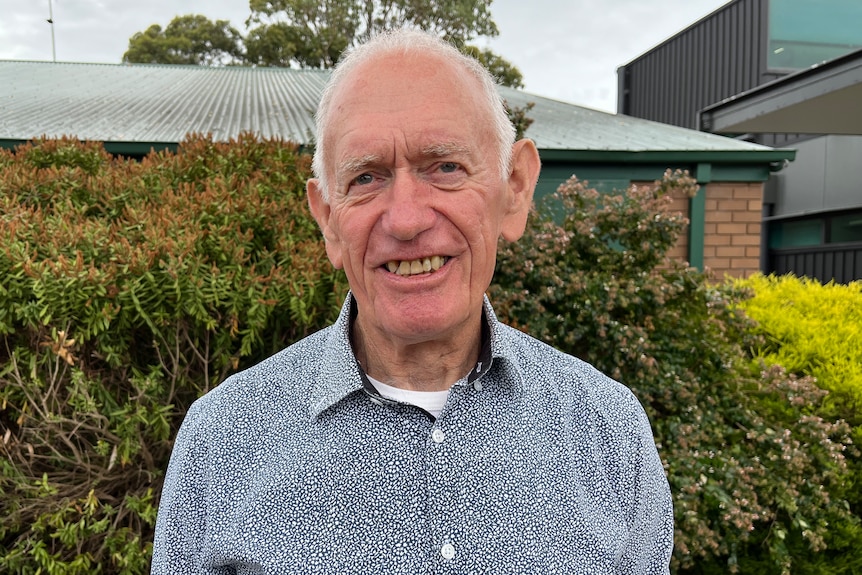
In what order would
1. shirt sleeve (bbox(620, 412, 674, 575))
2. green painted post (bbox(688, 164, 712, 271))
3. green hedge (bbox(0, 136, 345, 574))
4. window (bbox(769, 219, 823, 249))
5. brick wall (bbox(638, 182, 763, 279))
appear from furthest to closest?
1. window (bbox(769, 219, 823, 249))
2. brick wall (bbox(638, 182, 763, 279))
3. green painted post (bbox(688, 164, 712, 271))
4. green hedge (bbox(0, 136, 345, 574))
5. shirt sleeve (bbox(620, 412, 674, 575))

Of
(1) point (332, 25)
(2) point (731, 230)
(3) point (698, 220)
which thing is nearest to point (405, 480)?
(3) point (698, 220)

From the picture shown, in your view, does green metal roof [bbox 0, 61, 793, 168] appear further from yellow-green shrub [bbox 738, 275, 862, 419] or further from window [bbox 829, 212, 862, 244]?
window [bbox 829, 212, 862, 244]

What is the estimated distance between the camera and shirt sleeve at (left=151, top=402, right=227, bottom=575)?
4.73ft

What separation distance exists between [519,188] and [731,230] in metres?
6.64

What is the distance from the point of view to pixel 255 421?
1505 millimetres

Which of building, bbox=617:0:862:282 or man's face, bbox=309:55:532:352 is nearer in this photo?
man's face, bbox=309:55:532:352

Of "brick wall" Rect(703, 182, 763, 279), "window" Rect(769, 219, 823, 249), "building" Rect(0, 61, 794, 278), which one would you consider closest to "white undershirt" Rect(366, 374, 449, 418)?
"building" Rect(0, 61, 794, 278)

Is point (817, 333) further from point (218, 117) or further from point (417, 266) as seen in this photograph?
point (218, 117)

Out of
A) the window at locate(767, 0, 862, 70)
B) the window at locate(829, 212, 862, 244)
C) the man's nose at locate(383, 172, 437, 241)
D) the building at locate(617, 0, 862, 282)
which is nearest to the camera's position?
the man's nose at locate(383, 172, 437, 241)

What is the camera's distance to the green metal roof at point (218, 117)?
6.64m

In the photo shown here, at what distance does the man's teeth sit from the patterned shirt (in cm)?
28

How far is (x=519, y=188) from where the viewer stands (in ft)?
5.34

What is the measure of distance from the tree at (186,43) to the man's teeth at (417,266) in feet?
110

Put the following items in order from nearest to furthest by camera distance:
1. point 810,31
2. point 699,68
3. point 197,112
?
point 197,112
point 810,31
point 699,68
